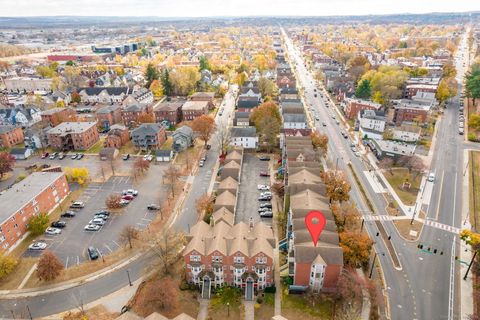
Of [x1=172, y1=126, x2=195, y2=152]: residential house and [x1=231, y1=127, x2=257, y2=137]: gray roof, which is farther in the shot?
[x1=231, y1=127, x2=257, y2=137]: gray roof

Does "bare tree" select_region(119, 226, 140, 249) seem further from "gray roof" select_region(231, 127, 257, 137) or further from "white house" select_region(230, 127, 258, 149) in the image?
"gray roof" select_region(231, 127, 257, 137)

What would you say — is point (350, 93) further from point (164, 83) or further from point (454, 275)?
point (454, 275)

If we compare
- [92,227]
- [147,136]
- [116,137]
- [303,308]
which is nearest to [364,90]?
[147,136]

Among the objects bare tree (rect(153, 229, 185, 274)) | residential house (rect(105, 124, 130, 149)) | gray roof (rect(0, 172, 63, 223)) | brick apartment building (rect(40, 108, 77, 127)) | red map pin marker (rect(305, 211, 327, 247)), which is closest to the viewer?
red map pin marker (rect(305, 211, 327, 247))

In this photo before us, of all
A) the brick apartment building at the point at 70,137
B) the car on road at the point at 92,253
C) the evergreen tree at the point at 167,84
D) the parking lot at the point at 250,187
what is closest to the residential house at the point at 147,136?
the brick apartment building at the point at 70,137

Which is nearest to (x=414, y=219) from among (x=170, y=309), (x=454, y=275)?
(x=454, y=275)

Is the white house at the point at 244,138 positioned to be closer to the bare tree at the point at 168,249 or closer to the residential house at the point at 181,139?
the residential house at the point at 181,139

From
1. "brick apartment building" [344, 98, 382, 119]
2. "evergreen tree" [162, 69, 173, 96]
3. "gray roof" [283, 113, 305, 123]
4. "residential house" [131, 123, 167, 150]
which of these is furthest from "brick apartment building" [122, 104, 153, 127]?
"brick apartment building" [344, 98, 382, 119]
